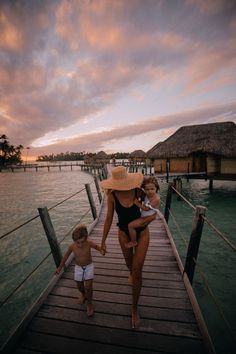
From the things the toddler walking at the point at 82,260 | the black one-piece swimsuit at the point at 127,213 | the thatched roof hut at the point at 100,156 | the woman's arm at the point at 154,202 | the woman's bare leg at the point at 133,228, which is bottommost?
the toddler walking at the point at 82,260

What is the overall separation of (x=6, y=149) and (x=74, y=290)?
66.1 meters

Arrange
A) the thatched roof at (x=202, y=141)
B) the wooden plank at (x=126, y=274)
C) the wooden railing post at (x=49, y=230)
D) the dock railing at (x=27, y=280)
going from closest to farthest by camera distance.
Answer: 1. the dock railing at (x=27, y=280)
2. the wooden plank at (x=126, y=274)
3. the wooden railing post at (x=49, y=230)
4. the thatched roof at (x=202, y=141)

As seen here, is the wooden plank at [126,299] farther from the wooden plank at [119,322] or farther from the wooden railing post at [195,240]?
the wooden railing post at [195,240]

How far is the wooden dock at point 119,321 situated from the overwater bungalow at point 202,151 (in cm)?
1361

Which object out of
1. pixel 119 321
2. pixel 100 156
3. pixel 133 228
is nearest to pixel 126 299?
pixel 119 321

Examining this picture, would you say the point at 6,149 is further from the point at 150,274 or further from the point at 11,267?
the point at 150,274

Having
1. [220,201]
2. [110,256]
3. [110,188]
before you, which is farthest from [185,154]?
[110,188]

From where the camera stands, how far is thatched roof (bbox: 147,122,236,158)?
16750 millimetres

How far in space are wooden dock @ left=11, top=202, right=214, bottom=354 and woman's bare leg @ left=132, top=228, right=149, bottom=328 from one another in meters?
0.12

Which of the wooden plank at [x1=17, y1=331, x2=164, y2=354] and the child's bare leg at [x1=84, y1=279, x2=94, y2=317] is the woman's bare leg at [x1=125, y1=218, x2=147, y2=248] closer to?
the child's bare leg at [x1=84, y1=279, x2=94, y2=317]

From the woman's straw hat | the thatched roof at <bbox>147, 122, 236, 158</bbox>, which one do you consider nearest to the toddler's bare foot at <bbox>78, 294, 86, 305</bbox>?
the woman's straw hat

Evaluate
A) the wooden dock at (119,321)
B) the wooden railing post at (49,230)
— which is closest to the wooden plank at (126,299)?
the wooden dock at (119,321)

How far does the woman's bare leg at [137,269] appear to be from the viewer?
7.11 ft

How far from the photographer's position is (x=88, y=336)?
211 centimetres
